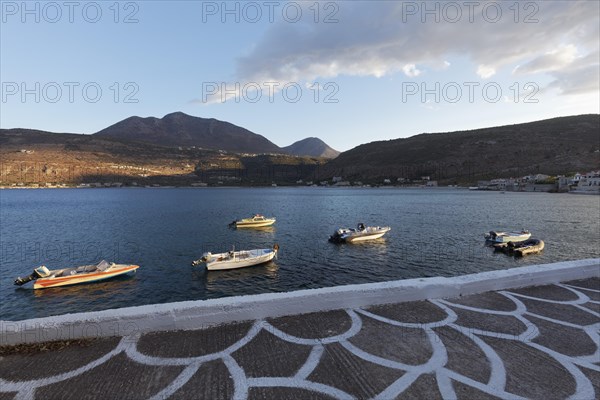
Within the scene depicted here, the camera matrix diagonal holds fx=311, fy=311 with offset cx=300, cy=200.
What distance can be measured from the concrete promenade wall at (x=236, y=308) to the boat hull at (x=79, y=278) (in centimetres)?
2340

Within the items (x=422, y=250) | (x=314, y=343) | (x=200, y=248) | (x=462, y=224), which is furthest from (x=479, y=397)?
(x=462, y=224)

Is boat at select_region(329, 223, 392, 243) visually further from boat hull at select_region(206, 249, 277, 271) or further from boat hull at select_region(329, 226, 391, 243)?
boat hull at select_region(206, 249, 277, 271)

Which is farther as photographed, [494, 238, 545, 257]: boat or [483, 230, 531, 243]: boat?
[483, 230, 531, 243]: boat

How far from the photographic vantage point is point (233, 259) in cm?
2962

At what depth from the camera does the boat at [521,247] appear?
3531 centimetres

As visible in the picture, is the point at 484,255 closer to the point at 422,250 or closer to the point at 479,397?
the point at 422,250

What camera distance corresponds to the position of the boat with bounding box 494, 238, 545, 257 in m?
35.3

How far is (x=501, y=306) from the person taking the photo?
795cm

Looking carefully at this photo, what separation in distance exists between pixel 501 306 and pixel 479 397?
13.3ft

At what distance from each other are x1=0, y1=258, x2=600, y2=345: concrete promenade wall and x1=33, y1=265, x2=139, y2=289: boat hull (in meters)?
23.4

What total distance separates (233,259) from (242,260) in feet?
2.83

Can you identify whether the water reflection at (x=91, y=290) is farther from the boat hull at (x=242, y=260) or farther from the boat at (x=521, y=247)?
the boat at (x=521, y=247)

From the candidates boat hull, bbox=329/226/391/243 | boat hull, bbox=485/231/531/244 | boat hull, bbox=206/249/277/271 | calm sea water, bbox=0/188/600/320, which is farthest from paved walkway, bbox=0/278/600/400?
boat hull, bbox=485/231/531/244

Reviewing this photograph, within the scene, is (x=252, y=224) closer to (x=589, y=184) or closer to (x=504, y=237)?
(x=504, y=237)
